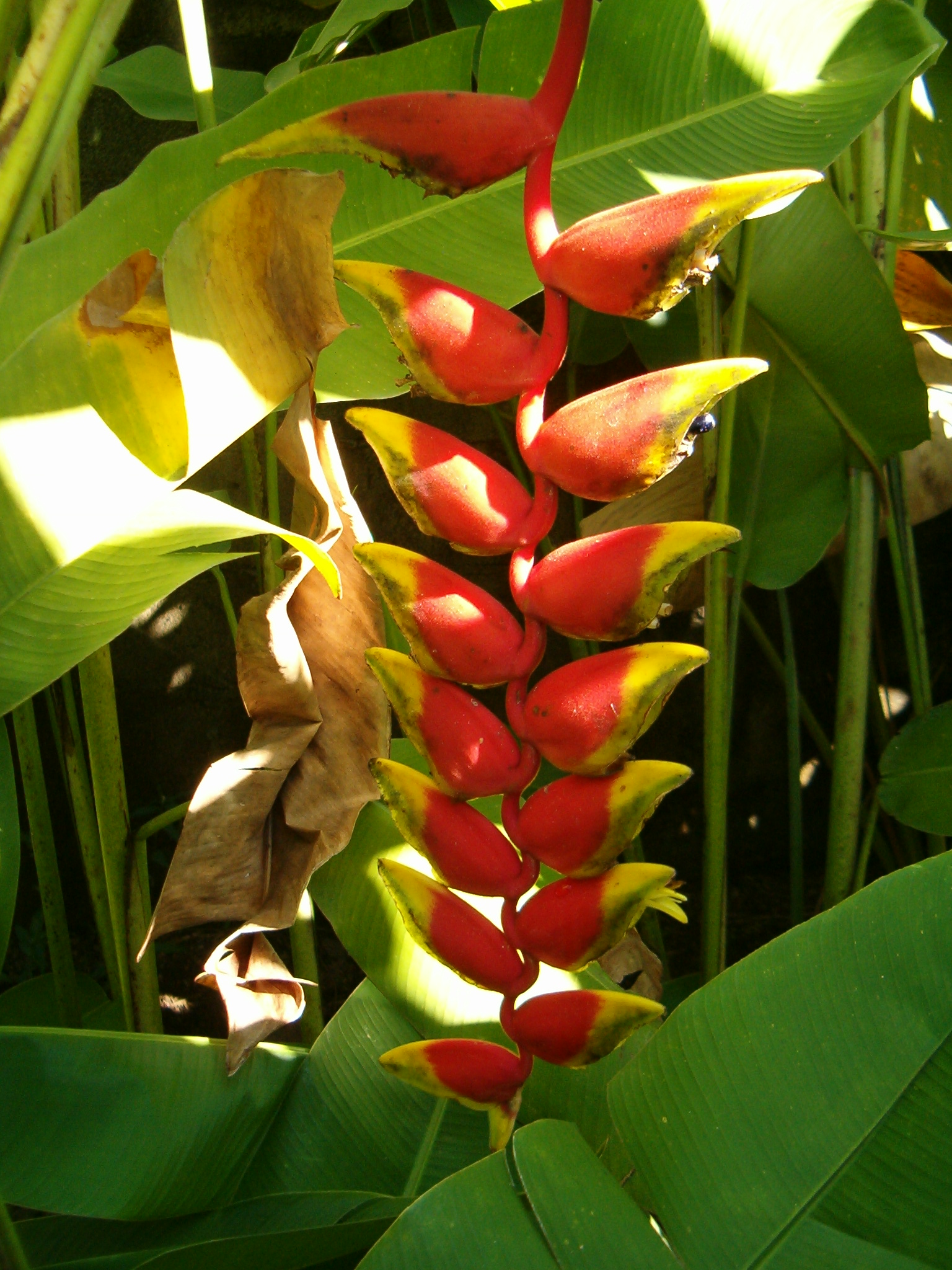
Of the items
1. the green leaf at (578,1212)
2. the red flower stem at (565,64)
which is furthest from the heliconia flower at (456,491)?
the green leaf at (578,1212)

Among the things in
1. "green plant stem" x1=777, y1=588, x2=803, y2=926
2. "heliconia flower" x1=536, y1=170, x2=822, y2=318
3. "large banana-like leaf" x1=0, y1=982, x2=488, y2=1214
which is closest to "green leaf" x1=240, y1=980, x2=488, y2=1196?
"large banana-like leaf" x1=0, y1=982, x2=488, y2=1214

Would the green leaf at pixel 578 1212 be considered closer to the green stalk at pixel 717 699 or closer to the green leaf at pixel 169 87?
the green stalk at pixel 717 699

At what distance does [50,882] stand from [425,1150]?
0.53 metres

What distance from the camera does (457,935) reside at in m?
0.31

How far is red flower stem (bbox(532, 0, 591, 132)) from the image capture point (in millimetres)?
279

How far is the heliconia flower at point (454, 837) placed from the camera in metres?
0.31

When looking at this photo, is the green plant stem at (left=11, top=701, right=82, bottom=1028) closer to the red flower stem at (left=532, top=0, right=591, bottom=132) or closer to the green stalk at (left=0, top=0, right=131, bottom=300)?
the green stalk at (left=0, top=0, right=131, bottom=300)

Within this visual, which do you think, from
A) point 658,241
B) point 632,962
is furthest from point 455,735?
point 632,962

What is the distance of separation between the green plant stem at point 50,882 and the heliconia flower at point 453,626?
2.22 ft

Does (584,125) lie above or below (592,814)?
above

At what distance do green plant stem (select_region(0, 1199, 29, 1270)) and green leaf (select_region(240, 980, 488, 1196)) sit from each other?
0.46ft

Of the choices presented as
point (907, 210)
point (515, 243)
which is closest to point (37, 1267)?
point (515, 243)

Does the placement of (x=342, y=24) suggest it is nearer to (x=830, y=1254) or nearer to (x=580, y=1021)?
(x=580, y=1021)

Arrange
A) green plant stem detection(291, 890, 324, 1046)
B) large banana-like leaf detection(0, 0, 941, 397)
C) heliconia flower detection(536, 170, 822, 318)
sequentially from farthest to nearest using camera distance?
green plant stem detection(291, 890, 324, 1046) → large banana-like leaf detection(0, 0, 941, 397) → heliconia flower detection(536, 170, 822, 318)
